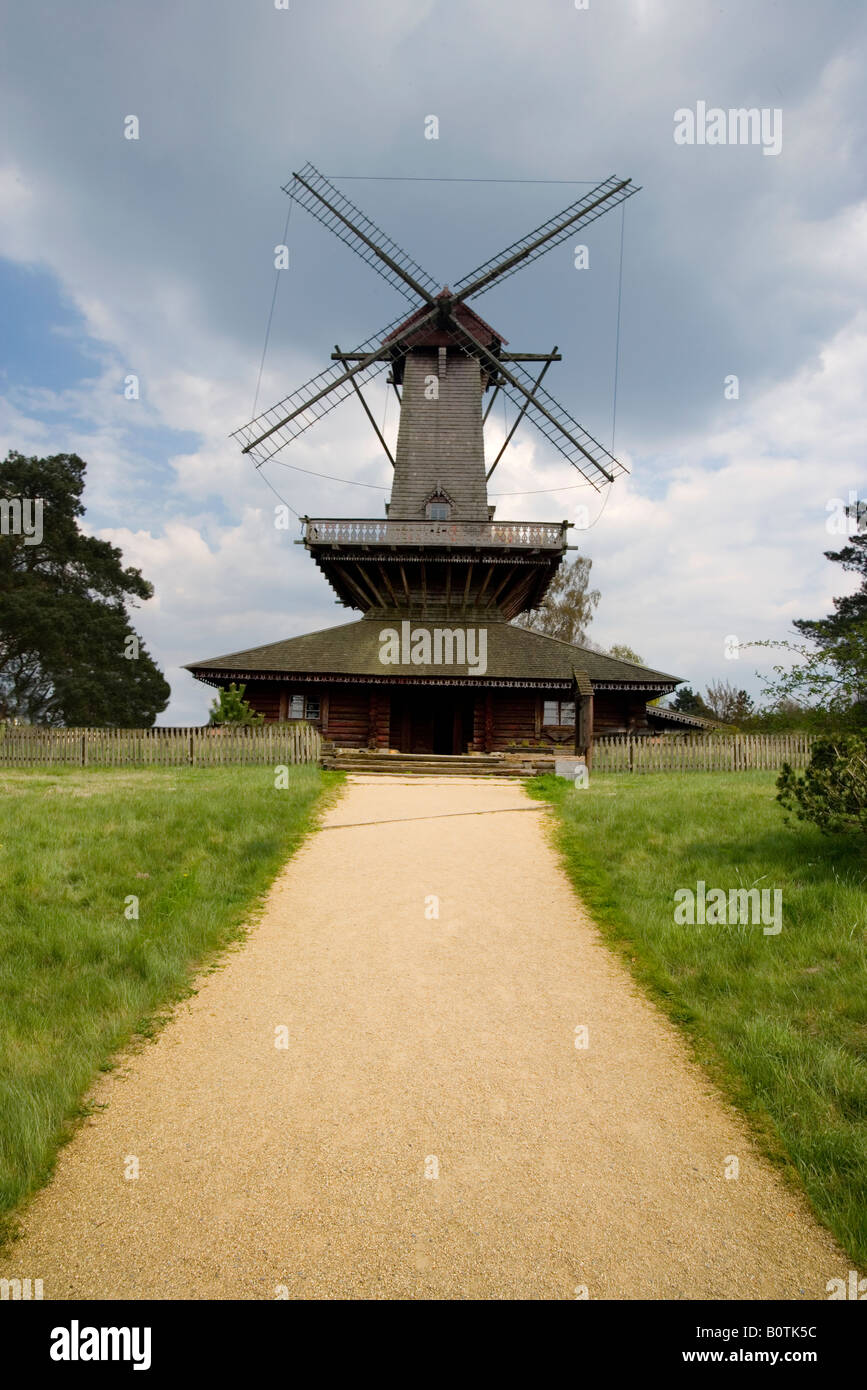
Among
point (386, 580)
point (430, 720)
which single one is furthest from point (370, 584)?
point (430, 720)

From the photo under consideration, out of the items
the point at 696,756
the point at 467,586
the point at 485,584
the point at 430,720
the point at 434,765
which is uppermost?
the point at 485,584

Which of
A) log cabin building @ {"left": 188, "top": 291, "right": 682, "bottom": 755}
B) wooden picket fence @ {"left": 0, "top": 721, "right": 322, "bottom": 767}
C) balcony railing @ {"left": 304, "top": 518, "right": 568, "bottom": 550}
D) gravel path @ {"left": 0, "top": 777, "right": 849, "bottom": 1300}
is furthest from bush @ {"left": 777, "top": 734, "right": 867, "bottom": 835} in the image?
balcony railing @ {"left": 304, "top": 518, "right": 568, "bottom": 550}

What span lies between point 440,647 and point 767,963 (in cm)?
2014

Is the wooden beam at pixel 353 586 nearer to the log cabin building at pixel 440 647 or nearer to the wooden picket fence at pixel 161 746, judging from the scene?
the log cabin building at pixel 440 647

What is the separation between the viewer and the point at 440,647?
2561 cm

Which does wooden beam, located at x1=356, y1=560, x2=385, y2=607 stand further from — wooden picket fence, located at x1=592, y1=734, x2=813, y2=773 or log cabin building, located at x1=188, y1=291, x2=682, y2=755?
wooden picket fence, located at x1=592, y1=734, x2=813, y2=773

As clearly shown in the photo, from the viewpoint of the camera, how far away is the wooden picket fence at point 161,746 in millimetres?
20234

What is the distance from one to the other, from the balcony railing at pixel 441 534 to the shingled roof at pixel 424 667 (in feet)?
9.88

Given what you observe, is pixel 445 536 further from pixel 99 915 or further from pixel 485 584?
pixel 99 915

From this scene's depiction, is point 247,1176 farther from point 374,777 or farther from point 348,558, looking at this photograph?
point 348,558

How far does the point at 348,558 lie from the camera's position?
2548cm

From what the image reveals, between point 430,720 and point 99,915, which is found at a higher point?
point 430,720

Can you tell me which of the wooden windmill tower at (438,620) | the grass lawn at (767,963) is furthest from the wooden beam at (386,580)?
the grass lawn at (767,963)
